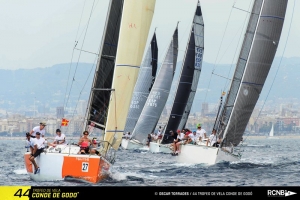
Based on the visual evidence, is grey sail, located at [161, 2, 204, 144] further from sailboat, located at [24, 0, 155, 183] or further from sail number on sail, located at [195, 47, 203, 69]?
sailboat, located at [24, 0, 155, 183]

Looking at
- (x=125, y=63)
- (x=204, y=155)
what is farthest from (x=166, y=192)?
(x=204, y=155)

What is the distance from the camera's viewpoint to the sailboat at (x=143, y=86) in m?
54.7

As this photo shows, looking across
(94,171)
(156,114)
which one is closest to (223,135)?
(94,171)

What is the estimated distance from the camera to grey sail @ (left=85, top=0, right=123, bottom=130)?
82.8 ft

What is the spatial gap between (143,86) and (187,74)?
25.7 feet

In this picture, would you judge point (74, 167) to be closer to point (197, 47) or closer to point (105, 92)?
point (105, 92)

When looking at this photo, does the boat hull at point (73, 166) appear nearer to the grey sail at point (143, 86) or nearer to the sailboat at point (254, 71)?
the sailboat at point (254, 71)

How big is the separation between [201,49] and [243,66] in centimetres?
1432

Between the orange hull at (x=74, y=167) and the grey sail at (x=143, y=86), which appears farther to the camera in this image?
the grey sail at (x=143, y=86)

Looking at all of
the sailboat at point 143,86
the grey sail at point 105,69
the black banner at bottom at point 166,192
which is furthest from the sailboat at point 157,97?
the black banner at bottom at point 166,192

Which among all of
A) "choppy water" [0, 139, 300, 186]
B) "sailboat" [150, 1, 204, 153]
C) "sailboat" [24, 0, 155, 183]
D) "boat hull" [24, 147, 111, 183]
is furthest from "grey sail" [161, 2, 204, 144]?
"boat hull" [24, 147, 111, 183]

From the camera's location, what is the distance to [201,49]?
48.9 m

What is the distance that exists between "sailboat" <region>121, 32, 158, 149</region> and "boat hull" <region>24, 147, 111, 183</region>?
31.0 metres

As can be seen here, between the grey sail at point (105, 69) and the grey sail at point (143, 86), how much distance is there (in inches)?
1133
